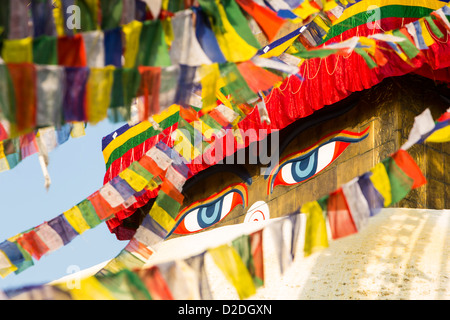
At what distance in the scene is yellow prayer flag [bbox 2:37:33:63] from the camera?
3.48 meters

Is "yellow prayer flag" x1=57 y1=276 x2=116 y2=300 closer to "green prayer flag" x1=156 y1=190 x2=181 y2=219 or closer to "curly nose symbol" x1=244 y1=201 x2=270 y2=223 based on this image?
"green prayer flag" x1=156 y1=190 x2=181 y2=219

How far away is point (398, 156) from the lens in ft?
12.8

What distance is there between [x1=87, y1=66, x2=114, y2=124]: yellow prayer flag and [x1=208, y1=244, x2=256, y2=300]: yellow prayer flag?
0.99 meters

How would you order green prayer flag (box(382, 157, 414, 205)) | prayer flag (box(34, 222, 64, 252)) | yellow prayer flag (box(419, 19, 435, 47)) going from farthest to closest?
yellow prayer flag (box(419, 19, 435, 47)) → prayer flag (box(34, 222, 64, 252)) → green prayer flag (box(382, 157, 414, 205))

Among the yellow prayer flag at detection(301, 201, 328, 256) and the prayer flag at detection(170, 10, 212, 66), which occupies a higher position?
the prayer flag at detection(170, 10, 212, 66)

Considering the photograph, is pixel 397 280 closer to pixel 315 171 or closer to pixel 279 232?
pixel 279 232

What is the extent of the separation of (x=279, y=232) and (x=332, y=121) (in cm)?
394

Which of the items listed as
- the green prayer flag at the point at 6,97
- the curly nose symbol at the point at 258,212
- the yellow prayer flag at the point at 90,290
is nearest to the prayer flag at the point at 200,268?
the yellow prayer flag at the point at 90,290

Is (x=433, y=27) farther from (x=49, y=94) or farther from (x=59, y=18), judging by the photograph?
(x=49, y=94)

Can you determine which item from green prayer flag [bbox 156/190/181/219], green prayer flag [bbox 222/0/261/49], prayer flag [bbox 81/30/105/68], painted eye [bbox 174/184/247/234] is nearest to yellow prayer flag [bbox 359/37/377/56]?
green prayer flag [bbox 222/0/261/49]

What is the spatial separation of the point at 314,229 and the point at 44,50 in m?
1.80

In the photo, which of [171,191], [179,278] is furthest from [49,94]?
[171,191]

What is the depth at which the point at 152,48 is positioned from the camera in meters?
3.87

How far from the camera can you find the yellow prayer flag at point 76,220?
610cm
